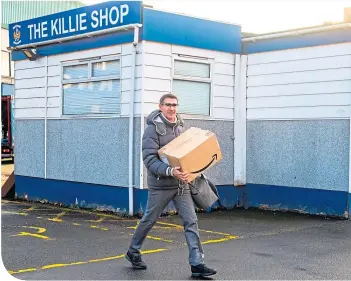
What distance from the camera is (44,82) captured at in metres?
12.6

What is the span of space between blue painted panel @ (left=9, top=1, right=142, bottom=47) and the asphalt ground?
3524 mm

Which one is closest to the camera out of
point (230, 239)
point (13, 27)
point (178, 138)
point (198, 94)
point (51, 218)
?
point (178, 138)

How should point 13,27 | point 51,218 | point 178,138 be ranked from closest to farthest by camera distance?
1. point 178,138
2. point 51,218
3. point 13,27

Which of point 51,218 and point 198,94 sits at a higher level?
point 198,94

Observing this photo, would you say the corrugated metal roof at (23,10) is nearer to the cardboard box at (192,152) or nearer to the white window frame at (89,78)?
the white window frame at (89,78)

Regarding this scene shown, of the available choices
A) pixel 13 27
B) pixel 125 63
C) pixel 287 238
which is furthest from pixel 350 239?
pixel 13 27

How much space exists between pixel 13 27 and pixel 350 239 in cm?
Answer: 852

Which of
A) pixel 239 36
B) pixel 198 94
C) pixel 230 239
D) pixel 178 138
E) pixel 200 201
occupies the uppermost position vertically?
pixel 239 36

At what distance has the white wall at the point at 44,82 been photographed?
428 inches

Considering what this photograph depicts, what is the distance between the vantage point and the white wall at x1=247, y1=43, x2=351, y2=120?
10664 mm

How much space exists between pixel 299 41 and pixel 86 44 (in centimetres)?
410

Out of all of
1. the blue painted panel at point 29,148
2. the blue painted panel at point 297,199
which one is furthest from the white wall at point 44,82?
the blue painted panel at point 297,199

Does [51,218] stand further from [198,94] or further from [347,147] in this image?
[347,147]

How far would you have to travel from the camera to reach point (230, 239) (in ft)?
28.6
